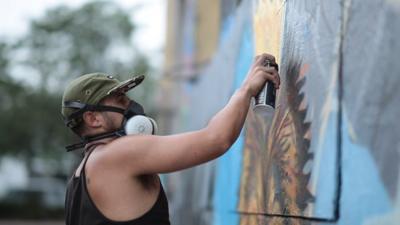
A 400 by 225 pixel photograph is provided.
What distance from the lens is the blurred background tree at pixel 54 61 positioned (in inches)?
1255

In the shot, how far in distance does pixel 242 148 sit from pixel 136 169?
7.57 feet

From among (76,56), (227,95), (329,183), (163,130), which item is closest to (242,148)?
(227,95)

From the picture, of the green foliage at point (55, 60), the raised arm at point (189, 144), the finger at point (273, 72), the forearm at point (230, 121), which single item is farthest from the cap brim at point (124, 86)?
the green foliage at point (55, 60)

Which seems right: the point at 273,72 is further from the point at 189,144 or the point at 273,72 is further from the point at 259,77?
the point at 189,144

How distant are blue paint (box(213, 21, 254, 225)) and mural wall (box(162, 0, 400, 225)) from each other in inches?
22.8

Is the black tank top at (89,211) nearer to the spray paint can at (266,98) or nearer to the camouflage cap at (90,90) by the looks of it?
the camouflage cap at (90,90)

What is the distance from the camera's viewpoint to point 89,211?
10.5ft

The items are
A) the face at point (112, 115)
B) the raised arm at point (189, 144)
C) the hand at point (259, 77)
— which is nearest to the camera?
the raised arm at point (189, 144)

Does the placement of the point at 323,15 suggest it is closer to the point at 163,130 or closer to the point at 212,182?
the point at 212,182

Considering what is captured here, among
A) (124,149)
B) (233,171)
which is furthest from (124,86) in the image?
(233,171)

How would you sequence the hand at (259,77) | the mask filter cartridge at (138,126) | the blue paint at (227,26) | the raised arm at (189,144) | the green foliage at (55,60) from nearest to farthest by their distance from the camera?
the raised arm at (189,144)
the hand at (259,77)
the mask filter cartridge at (138,126)
the blue paint at (227,26)
the green foliage at (55,60)

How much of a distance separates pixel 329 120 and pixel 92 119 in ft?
3.58

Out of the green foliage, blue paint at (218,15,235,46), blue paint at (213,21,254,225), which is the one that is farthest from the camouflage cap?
the green foliage

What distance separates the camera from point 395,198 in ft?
9.65
